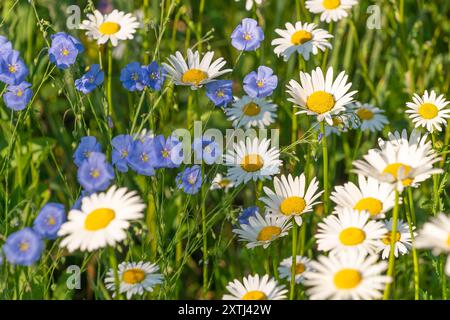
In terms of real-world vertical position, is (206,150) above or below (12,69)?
below

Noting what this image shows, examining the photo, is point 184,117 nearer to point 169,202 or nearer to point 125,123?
point 125,123

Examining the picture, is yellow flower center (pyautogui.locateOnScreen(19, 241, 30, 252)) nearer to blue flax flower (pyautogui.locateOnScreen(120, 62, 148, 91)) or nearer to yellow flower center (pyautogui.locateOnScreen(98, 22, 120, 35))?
blue flax flower (pyautogui.locateOnScreen(120, 62, 148, 91))

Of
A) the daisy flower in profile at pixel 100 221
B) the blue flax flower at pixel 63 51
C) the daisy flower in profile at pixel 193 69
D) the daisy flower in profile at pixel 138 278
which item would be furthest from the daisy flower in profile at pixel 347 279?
the blue flax flower at pixel 63 51

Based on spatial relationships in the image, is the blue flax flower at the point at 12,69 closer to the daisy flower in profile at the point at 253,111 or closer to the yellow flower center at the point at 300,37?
the daisy flower in profile at the point at 253,111

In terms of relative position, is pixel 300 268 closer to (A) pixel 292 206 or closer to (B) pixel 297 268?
(B) pixel 297 268

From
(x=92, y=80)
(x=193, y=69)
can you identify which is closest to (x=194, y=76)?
(x=193, y=69)
